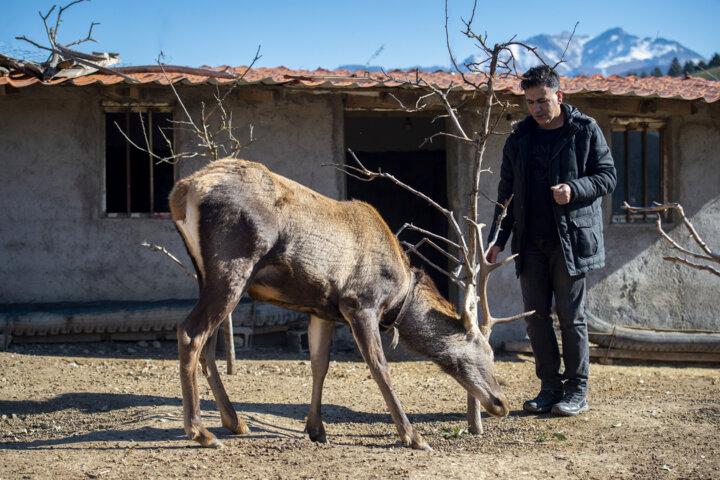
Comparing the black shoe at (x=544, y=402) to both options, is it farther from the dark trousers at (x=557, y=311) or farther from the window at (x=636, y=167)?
the window at (x=636, y=167)

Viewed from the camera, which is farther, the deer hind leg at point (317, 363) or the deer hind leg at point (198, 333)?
the deer hind leg at point (317, 363)

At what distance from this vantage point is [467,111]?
8422 mm

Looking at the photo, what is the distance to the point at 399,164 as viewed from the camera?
41.4ft

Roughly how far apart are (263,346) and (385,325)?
3787mm

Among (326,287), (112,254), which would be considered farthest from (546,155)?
(112,254)

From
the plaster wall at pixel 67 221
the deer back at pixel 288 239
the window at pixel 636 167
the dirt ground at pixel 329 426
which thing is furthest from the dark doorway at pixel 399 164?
the deer back at pixel 288 239

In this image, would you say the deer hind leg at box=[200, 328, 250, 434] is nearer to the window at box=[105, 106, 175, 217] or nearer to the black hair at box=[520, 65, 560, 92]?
the black hair at box=[520, 65, 560, 92]

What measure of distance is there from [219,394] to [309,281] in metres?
0.96

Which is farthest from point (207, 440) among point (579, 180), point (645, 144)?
point (645, 144)

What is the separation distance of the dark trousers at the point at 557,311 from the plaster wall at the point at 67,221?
13.7 ft

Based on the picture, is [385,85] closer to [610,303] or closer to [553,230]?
[553,230]

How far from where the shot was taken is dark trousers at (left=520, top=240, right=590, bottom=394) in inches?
205

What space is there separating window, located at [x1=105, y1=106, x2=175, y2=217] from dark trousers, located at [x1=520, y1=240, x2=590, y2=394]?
483 cm

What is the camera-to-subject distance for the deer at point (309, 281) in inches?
164
